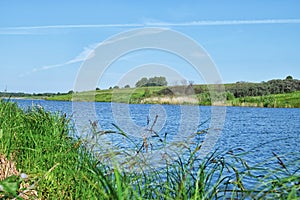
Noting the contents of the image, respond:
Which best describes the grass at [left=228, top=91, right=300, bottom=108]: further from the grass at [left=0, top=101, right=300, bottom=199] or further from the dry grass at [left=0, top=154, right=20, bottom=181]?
the dry grass at [left=0, top=154, right=20, bottom=181]

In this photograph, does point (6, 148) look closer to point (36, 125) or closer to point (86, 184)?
point (36, 125)

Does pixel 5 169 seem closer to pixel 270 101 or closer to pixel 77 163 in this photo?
pixel 77 163

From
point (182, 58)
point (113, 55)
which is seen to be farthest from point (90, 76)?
point (182, 58)

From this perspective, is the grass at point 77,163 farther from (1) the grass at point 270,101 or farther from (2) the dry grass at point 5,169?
(1) the grass at point 270,101

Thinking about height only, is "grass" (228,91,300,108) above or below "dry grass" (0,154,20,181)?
above

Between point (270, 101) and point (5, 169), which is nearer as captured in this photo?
point (5, 169)

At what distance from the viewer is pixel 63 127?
5676mm

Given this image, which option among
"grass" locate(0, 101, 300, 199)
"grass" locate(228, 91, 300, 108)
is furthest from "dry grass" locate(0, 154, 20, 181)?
"grass" locate(228, 91, 300, 108)

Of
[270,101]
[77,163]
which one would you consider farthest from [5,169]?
[270,101]

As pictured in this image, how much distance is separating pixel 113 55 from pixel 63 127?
6.96 feet

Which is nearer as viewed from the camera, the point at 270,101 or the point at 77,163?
the point at 77,163

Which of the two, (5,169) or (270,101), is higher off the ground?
(270,101)

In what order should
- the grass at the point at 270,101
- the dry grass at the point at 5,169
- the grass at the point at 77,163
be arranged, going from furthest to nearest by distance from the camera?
the grass at the point at 270,101 < the dry grass at the point at 5,169 < the grass at the point at 77,163

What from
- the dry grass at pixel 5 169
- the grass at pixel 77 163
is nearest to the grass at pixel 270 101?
the grass at pixel 77 163
